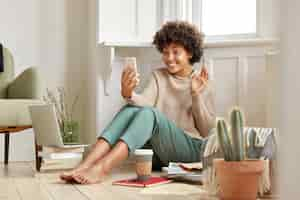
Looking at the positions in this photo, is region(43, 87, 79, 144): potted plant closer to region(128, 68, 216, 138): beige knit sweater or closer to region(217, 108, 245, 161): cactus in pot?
region(128, 68, 216, 138): beige knit sweater

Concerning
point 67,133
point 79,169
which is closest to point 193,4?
point 67,133

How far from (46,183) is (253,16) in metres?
1.83

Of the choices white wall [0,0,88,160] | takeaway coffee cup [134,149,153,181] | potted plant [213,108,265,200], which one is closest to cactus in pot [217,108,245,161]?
potted plant [213,108,265,200]

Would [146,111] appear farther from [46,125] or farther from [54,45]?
[54,45]

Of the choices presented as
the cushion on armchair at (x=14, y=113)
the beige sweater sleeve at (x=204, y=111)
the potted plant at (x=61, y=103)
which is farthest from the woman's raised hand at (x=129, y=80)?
the potted plant at (x=61, y=103)

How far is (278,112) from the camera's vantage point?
406mm

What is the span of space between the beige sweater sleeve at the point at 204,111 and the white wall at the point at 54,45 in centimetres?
138

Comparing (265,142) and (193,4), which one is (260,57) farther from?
(265,142)

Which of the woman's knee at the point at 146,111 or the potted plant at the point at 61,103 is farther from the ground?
the woman's knee at the point at 146,111

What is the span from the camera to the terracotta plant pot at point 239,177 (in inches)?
76.1

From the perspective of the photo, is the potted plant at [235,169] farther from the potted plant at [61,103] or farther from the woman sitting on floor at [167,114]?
the potted plant at [61,103]

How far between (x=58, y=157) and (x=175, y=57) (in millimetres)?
891

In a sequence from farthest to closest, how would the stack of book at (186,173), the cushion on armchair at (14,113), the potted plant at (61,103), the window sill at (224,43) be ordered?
the potted plant at (61,103) → the window sill at (224,43) → the cushion on armchair at (14,113) → the stack of book at (186,173)

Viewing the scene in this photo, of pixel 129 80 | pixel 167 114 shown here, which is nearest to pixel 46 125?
pixel 129 80
